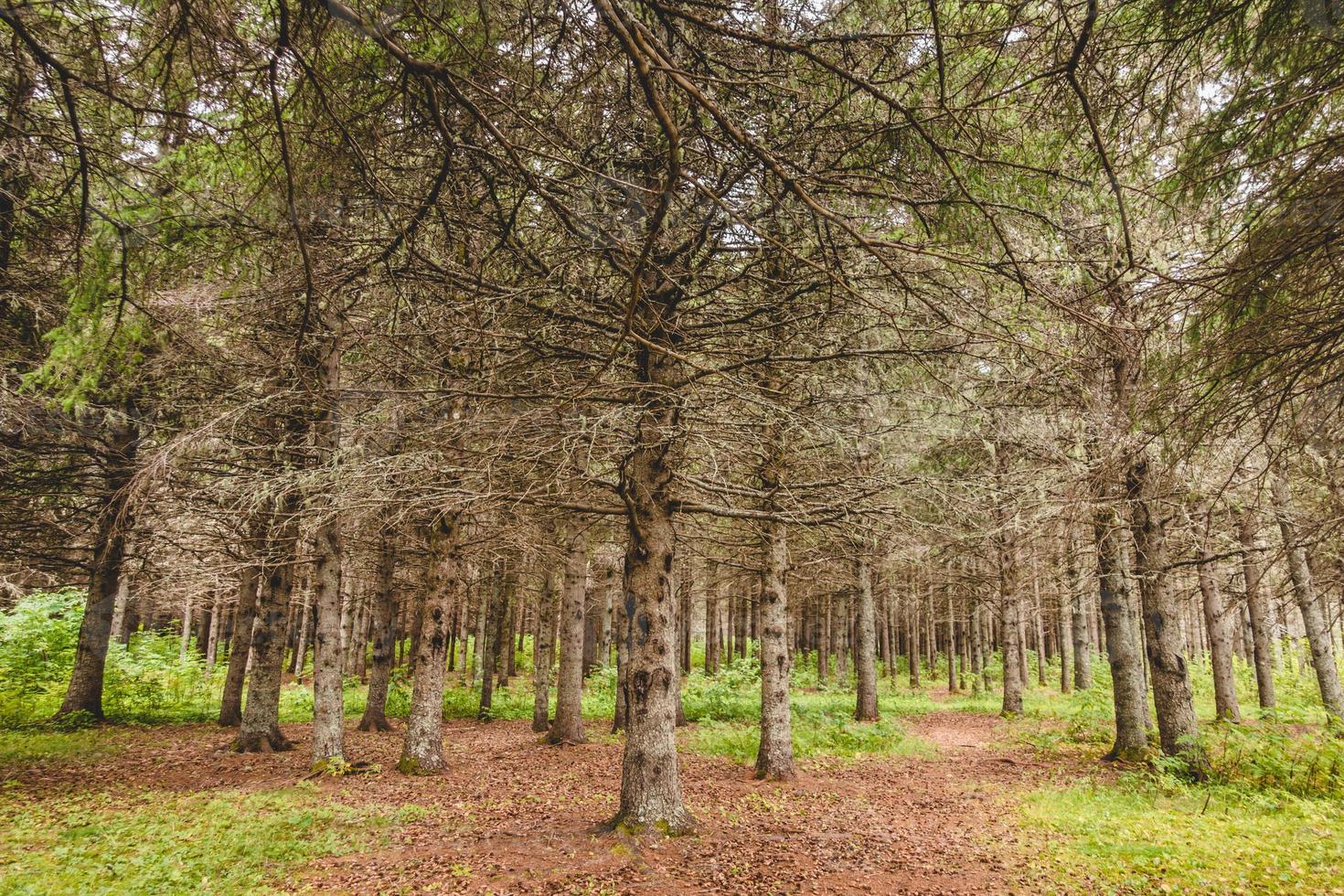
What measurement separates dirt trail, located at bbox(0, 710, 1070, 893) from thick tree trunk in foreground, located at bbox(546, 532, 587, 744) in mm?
455

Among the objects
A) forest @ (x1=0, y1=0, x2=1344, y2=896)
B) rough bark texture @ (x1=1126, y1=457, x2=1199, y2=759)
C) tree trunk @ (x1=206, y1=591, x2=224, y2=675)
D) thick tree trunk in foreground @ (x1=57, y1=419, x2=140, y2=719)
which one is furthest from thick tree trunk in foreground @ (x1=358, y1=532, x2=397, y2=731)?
rough bark texture @ (x1=1126, y1=457, x2=1199, y2=759)

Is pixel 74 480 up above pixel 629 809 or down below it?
above

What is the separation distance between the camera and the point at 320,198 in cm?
435

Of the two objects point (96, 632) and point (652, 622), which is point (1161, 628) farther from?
point (96, 632)

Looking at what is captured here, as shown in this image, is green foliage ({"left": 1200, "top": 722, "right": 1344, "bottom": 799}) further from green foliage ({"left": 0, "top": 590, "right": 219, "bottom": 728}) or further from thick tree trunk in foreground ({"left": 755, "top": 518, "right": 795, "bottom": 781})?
green foliage ({"left": 0, "top": 590, "right": 219, "bottom": 728})

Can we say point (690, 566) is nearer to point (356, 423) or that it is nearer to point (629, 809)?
point (629, 809)

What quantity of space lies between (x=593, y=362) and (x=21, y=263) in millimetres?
6920

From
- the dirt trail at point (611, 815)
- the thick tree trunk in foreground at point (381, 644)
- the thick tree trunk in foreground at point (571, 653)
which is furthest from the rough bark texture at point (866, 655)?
the thick tree trunk in foreground at point (381, 644)

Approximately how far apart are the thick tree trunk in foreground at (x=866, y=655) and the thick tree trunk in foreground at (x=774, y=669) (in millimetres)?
6179

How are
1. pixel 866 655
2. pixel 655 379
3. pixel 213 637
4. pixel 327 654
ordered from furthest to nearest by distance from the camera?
pixel 213 637, pixel 866 655, pixel 327 654, pixel 655 379

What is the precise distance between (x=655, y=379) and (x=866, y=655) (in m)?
11.8

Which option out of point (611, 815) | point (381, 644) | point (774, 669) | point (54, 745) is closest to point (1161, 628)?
point (774, 669)

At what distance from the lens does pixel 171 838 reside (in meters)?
6.21

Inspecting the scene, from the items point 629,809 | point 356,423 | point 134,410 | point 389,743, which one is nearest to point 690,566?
point 389,743
